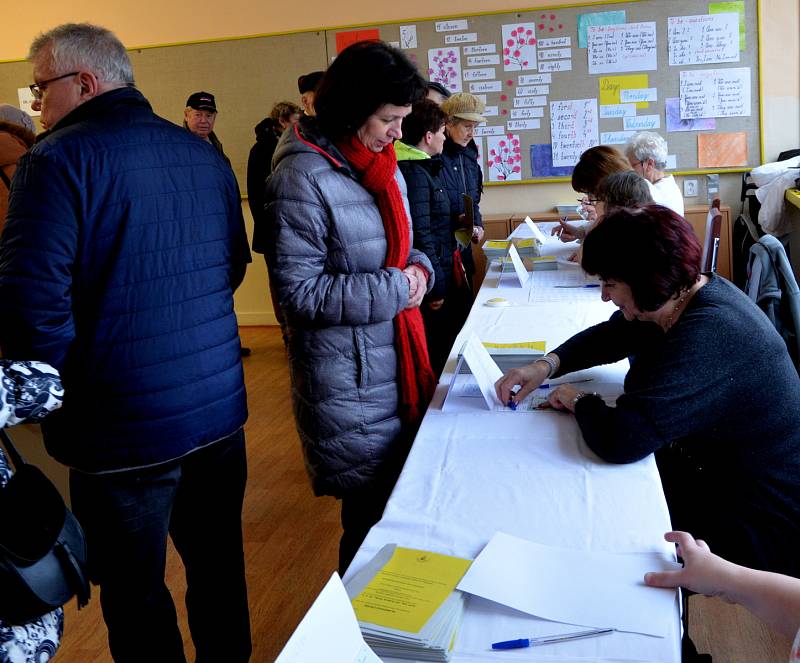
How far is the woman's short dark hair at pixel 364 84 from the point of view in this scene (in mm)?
1777

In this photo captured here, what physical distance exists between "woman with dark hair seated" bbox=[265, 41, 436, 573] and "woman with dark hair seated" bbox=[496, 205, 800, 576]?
1.65ft

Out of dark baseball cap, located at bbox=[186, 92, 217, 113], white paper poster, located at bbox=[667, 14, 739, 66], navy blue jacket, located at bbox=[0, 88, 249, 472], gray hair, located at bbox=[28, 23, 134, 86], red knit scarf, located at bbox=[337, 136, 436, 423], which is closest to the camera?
navy blue jacket, located at bbox=[0, 88, 249, 472]

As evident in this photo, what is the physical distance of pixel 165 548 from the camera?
166 centimetres

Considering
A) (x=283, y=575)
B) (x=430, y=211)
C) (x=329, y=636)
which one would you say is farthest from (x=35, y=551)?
(x=430, y=211)

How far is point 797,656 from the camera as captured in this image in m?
0.79

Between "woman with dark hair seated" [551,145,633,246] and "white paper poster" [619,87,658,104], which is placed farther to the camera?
"white paper poster" [619,87,658,104]

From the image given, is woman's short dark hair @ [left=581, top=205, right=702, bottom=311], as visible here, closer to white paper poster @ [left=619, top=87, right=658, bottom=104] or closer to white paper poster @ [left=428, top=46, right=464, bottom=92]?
white paper poster @ [left=619, top=87, right=658, bottom=104]

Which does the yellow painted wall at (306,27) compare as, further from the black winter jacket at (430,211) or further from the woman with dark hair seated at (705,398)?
the woman with dark hair seated at (705,398)

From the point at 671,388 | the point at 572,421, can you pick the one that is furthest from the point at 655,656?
the point at 572,421

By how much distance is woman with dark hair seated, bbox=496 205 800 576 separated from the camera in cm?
149

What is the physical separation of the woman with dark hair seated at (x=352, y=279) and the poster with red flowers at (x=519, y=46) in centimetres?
393

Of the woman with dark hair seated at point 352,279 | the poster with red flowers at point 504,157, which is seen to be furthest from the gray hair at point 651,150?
the woman with dark hair seated at point 352,279

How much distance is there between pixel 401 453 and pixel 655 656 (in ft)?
3.63

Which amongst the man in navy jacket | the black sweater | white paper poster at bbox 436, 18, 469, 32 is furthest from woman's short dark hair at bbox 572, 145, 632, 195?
white paper poster at bbox 436, 18, 469, 32
